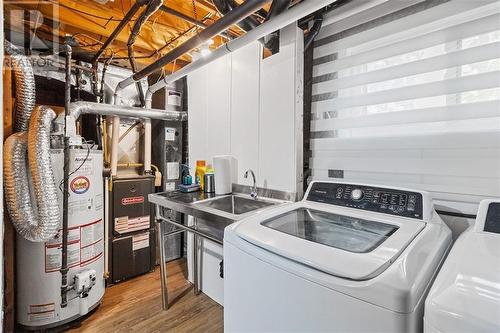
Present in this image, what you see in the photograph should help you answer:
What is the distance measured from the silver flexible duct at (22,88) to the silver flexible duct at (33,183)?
152mm

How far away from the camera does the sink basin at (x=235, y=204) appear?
1769 mm

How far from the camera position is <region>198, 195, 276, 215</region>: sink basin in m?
1.77

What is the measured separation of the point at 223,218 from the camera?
1.40m

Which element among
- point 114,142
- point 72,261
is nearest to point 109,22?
point 114,142

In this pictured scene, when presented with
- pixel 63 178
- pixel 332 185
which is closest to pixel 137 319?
pixel 63 178

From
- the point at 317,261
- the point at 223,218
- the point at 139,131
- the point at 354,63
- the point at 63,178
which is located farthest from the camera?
the point at 139,131

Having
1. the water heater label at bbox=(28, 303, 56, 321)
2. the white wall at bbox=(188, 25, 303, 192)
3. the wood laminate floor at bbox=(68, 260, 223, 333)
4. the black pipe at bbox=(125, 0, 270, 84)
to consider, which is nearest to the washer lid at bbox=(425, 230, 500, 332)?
the white wall at bbox=(188, 25, 303, 192)

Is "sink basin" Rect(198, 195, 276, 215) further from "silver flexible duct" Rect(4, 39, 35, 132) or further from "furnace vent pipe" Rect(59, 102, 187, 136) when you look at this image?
"silver flexible duct" Rect(4, 39, 35, 132)

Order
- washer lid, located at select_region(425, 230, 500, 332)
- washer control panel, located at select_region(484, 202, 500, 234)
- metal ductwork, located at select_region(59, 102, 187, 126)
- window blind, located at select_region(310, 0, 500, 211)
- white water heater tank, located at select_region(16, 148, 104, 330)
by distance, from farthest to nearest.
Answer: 1. metal ductwork, located at select_region(59, 102, 187, 126)
2. white water heater tank, located at select_region(16, 148, 104, 330)
3. window blind, located at select_region(310, 0, 500, 211)
4. washer control panel, located at select_region(484, 202, 500, 234)
5. washer lid, located at select_region(425, 230, 500, 332)

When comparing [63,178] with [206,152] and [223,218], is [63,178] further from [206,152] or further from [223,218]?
[223,218]

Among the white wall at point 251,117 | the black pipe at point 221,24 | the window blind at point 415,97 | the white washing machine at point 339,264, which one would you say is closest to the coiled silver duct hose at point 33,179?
the black pipe at point 221,24

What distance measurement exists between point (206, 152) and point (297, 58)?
1288 millimetres

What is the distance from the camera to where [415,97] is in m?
1.37

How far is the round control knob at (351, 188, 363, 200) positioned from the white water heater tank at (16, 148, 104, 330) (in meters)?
2.04
